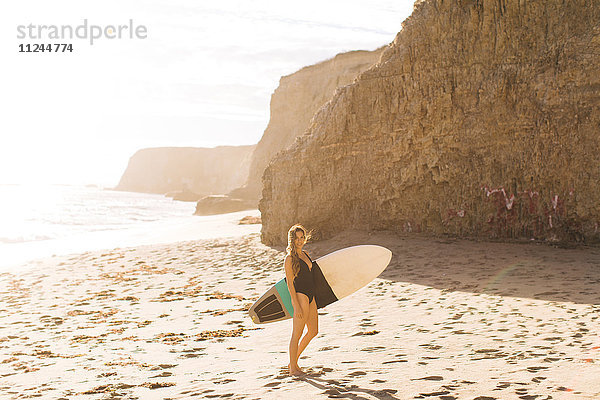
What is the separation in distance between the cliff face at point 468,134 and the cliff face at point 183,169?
84.7 metres

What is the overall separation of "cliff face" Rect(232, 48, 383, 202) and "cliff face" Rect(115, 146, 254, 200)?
169 ft

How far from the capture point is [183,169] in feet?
421

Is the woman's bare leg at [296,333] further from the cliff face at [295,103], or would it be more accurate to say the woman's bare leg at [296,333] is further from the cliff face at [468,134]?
the cliff face at [295,103]

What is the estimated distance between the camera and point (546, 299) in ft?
22.8

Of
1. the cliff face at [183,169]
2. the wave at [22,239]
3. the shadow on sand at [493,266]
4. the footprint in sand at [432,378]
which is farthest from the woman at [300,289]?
the cliff face at [183,169]

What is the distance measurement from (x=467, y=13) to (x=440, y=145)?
3.17 m

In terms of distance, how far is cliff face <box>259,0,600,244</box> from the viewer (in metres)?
10.4

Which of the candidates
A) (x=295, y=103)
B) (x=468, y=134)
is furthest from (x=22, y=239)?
(x=295, y=103)

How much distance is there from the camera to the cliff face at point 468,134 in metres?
10.4

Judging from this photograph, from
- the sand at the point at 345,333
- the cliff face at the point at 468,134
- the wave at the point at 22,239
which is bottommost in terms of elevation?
the wave at the point at 22,239

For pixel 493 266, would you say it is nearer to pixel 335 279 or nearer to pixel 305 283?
pixel 335 279

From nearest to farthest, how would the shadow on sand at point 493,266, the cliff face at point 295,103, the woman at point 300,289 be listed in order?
the woman at point 300,289
the shadow on sand at point 493,266
the cliff face at point 295,103

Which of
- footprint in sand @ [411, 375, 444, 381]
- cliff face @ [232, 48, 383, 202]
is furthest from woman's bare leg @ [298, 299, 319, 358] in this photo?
cliff face @ [232, 48, 383, 202]

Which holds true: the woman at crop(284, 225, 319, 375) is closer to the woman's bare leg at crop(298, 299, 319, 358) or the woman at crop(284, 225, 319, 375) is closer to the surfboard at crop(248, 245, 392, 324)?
the woman's bare leg at crop(298, 299, 319, 358)
